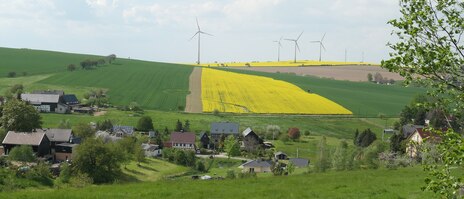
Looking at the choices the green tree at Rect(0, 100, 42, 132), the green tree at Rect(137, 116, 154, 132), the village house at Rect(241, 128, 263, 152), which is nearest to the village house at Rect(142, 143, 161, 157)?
the green tree at Rect(137, 116, 154, 132)

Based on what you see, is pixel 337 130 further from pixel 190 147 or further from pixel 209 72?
pixel 209 72

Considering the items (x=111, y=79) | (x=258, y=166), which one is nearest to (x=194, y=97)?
(x=111, y=79)

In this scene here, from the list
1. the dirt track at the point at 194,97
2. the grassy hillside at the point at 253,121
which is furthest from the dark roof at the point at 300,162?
the dirt track at the point at 194,97

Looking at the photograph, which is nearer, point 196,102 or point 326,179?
point 326,179

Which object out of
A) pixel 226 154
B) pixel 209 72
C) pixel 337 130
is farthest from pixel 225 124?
pixel 209 72

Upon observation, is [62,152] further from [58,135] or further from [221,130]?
[221,130]

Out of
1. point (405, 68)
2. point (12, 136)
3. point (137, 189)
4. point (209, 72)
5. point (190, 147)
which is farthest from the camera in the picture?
point (209, 72)

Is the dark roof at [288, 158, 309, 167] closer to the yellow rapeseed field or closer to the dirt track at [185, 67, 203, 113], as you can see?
the yellow rapeseed field
